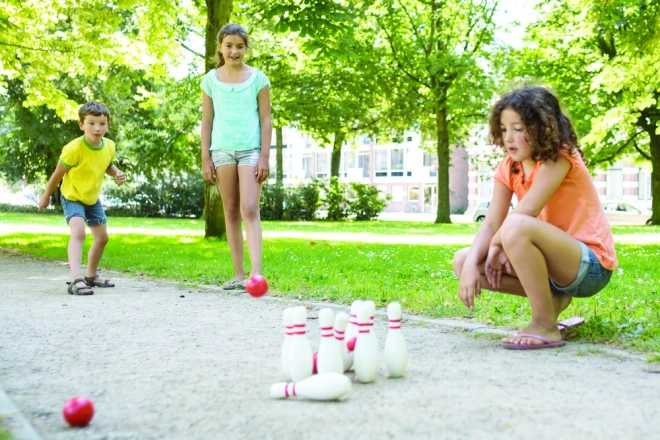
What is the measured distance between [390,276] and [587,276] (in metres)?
3.68

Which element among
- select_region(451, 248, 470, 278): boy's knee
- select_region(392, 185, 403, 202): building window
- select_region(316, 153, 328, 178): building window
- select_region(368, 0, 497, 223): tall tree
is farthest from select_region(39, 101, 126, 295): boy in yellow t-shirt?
select_region(316, 153, 328, 178): building window

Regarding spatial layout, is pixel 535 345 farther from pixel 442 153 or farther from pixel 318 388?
pixel 442 153

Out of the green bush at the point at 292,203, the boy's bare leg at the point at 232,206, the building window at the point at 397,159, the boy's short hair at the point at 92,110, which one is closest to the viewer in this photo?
the boy's bare leg at the point at 232,206

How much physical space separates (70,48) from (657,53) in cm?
1119

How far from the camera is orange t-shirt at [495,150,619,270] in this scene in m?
3.87

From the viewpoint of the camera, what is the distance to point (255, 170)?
627 centimetres

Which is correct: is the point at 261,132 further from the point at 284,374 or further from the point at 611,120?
the point at 611,120

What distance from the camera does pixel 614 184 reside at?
5316 cm

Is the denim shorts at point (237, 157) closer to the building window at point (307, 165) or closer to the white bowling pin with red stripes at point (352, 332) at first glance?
the white bowling pin with red stripes at point (352, 332)

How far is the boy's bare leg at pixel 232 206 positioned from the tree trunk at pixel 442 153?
20376mm

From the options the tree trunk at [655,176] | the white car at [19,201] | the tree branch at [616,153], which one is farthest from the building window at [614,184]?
the white car at [19,201]

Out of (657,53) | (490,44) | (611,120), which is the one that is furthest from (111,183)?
(657,53)

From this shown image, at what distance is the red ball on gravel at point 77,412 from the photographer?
2574 mm

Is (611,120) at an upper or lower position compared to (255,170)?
upper
